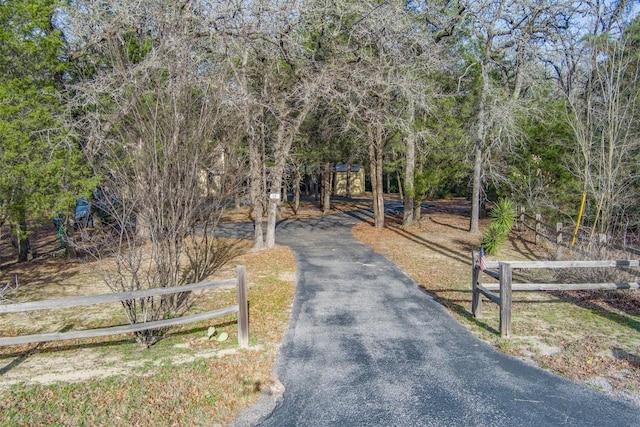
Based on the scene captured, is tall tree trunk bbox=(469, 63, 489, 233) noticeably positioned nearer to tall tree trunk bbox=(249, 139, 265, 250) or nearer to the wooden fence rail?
tall tree trunk bbox=(249, 139, 265, 250)

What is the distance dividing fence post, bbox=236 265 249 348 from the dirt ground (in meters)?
0.46

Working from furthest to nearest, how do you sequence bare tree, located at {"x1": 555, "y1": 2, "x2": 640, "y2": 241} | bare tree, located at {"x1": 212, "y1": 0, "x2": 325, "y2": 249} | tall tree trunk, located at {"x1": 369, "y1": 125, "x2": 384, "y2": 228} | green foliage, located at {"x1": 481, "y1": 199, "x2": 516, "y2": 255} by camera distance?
tall tree trunk, located at {"x1": 369, "y1": 125, "x2": 384, "y2": 228} < green foliage, located at {"x1": 481, "y1": 199, "x2": 516, "y2": 255} < bare tree, located at {"x1": 212, "y1": 0, "x2": 325, "y2": 249} < bare tree, located at {"x1": 555, "y1": 2, "x2": 640, "y2": 241}

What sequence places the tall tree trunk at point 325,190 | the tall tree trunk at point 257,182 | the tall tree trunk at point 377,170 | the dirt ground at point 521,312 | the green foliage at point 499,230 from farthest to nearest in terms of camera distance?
1. the tall tree trunk at point 325,190
2. the tall tree trunk at point 377,170
3. the green foliage at point 499,230
4. the tall tree trunk at point 257,182
5. the dirt ground at point 521,312

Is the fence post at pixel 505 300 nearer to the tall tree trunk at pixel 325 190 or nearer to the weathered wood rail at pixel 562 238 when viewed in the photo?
the weathered wood rail at pixel 562 238

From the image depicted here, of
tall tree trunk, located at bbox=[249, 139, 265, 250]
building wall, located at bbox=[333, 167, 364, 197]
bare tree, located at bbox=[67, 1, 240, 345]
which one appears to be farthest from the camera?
building wall, located at bbox=[333, 167, 364, 197]

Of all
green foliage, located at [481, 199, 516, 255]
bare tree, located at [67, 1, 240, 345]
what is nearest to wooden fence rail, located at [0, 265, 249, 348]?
bare tree, located at [67, 1, 240, 345]

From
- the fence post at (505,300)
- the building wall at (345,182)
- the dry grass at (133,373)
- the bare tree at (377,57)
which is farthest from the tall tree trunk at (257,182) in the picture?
the building wall at (345,182)

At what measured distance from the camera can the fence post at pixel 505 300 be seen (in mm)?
6090

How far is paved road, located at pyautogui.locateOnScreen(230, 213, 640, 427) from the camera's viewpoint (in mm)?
4059

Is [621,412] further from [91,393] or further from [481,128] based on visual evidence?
[481,128]

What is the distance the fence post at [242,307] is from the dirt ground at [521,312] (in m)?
0.46

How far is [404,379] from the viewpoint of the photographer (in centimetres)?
482

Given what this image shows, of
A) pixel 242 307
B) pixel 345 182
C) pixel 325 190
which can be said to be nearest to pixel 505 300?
pixel 242 307

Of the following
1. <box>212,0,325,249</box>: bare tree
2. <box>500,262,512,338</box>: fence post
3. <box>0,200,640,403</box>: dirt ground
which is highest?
<box>212,0,325,249</box>: bare tree
